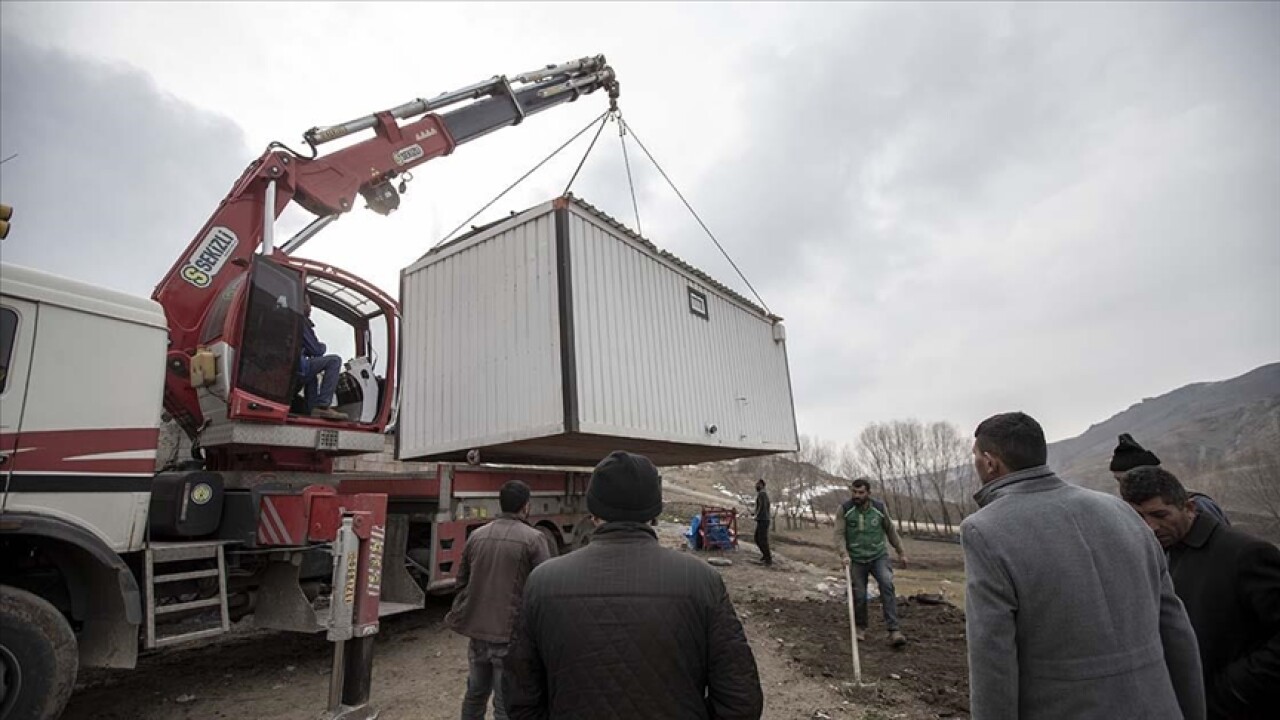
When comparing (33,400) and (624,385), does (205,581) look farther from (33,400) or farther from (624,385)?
(624,385)

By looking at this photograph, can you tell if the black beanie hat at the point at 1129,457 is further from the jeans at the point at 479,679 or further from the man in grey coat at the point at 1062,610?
the jeans at the point at 479,679

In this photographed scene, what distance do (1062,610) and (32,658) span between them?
450 centimetres

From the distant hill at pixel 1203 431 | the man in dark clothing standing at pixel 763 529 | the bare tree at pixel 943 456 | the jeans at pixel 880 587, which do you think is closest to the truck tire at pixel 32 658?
the jeans at pixel 880 587

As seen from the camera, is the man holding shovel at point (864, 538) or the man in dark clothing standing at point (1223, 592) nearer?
the man in dark clothing standing at point (1223, 592)

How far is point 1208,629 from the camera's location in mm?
2090

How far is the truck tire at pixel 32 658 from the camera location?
9.40 feet

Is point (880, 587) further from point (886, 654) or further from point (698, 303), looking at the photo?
point (698, 303)

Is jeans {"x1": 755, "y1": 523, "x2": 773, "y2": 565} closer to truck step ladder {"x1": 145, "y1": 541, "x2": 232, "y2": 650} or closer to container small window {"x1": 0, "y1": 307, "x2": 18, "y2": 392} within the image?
truck step ladder {"x1": 145, "y1": 541, "x2": 232, "y2": 650}

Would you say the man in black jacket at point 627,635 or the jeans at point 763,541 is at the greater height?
the man in black jacket at point 627,635

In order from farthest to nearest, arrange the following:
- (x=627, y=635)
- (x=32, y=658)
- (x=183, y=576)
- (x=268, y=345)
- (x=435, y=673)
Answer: (x=435, y=673) < (x=268, y=345) < (x=183, y=576) < (x=32, y=658) < (x=627, y=635)

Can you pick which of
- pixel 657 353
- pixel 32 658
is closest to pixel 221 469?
pixel 32 658

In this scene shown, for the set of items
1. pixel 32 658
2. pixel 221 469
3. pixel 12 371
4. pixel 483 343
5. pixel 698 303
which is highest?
pixel 698 303

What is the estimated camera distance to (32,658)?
2.95m

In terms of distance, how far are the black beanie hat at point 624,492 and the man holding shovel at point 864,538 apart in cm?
465
